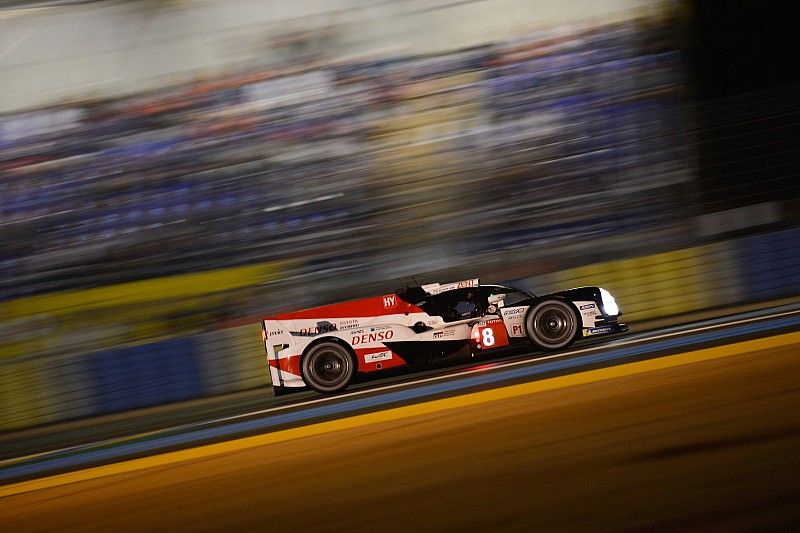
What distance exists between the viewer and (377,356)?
8562 millimetres

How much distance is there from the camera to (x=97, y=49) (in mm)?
11445

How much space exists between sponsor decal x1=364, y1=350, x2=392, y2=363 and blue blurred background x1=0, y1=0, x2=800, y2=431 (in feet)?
8.57

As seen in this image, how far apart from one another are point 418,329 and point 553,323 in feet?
3.79

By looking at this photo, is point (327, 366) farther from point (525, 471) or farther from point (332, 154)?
point (525, 471)

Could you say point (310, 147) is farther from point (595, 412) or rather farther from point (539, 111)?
point (595, 412)

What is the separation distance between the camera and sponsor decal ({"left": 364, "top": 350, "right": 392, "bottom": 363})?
8555 millimetres

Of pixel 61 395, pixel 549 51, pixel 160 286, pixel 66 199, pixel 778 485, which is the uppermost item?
pixel 549 51

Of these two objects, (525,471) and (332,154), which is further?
(332,154)

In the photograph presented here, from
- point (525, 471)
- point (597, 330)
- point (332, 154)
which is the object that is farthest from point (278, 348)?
point (525, 471)

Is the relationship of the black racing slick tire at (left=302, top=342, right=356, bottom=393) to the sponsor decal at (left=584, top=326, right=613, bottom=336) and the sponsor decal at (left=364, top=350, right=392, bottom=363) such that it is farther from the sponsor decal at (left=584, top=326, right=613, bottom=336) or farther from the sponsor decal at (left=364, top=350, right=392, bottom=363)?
the sponsor decal at (left=584, top=326, right=613, bottom=336)

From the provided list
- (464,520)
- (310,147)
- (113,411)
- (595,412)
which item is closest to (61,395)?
(113,411)

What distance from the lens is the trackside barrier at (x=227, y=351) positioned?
10320mm

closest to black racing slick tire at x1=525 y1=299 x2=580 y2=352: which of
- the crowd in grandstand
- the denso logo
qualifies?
the denso logo

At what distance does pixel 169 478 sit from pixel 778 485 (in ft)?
10.9
